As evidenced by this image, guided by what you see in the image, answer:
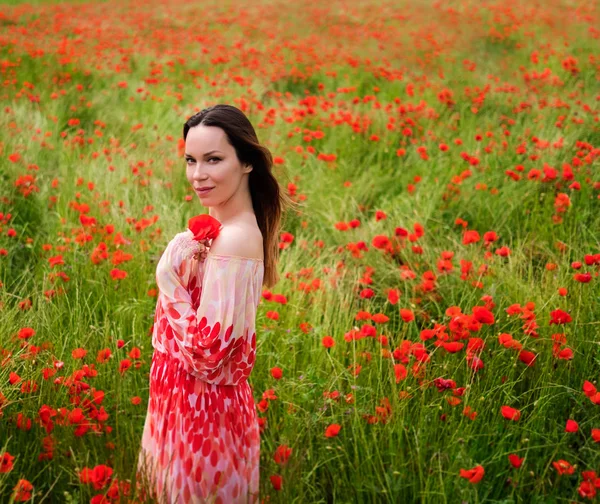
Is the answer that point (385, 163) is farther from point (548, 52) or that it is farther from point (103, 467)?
point (548, 52)

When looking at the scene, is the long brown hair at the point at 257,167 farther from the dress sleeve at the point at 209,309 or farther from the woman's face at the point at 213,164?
the dress sleeve at the point at 209,309

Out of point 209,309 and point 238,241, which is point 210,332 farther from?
point 238,241

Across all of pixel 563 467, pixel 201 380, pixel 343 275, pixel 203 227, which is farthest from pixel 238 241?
pixel 343 275

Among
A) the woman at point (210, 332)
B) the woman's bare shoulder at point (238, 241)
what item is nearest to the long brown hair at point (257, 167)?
the woman at point (210, 332)

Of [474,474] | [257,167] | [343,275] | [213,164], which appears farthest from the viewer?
[343,275]

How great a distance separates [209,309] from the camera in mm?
1602

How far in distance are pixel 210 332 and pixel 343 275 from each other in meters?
1.44

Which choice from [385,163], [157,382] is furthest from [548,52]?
[157,382]

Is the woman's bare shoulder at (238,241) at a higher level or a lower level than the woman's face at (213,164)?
lower

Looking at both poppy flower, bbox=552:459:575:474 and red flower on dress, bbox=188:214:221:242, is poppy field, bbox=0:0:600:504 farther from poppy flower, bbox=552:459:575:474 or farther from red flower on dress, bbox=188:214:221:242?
red flower on dress, bbox=188:214:221:242

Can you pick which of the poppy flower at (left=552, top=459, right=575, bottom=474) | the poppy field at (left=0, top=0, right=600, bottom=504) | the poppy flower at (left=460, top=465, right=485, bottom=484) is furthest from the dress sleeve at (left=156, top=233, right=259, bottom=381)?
the poppy flower at (left=552, top=459, right=575, bottom=474)

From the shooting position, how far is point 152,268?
3.02m

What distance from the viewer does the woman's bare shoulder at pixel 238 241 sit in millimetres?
1638

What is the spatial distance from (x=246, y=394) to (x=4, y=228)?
6.54 feet
